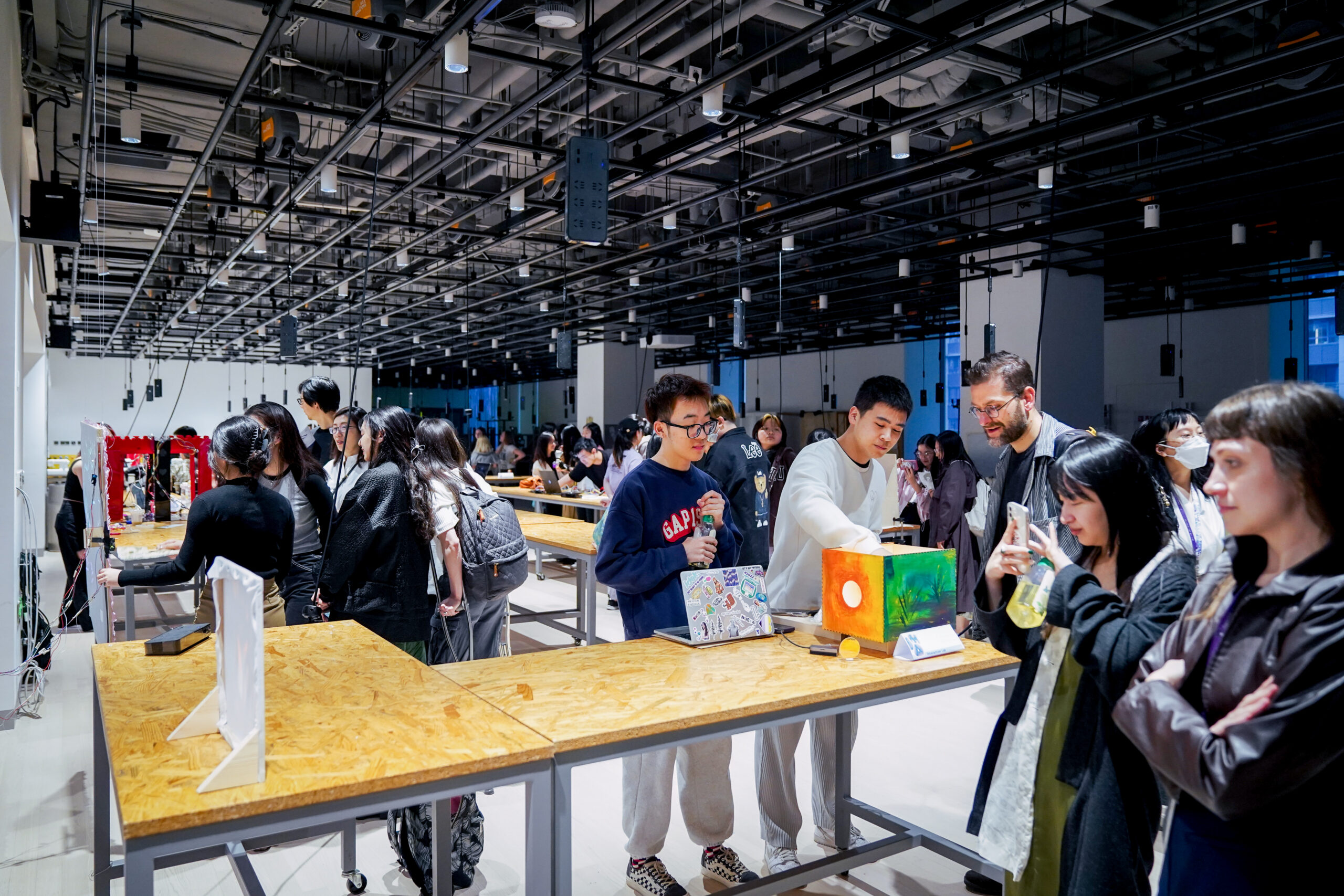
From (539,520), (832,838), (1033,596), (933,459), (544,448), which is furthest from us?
(544,448)

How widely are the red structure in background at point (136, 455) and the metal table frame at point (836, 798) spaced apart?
446 centimetres

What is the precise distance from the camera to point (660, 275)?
14414 millimetres

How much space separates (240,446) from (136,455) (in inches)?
157

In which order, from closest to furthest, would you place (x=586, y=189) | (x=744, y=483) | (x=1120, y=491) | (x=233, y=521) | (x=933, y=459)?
(x=1120, y=491) → (x=233, y=521) → (x=586, y=189) → (x=744, y=483) → (x=933, y=459)

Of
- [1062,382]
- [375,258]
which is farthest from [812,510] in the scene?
[375,258]

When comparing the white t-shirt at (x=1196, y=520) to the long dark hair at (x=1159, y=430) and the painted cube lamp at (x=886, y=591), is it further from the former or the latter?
the painted cube lamp at (x=886, y=591)

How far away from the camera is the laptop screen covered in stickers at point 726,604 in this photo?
103 inches

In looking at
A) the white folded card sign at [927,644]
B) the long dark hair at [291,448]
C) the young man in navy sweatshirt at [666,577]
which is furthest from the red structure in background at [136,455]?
the white folded card sign at [927,644]

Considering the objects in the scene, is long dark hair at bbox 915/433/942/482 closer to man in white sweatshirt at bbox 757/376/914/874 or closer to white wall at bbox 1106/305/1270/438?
man in white sweatshirt at bbox 757/376/914/874

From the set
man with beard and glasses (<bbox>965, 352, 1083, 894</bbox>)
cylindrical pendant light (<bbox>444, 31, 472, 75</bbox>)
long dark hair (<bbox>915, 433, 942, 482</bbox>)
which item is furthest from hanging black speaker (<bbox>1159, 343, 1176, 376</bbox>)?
man with beard and glasses (<bbox>965, 352, 1083, 894</bbox>)

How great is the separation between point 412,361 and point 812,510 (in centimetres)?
2471

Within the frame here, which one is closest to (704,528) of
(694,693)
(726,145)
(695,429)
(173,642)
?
(695,429)

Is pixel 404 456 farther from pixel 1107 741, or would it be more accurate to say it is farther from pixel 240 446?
pixel 1107 741

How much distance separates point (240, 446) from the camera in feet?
10.0
